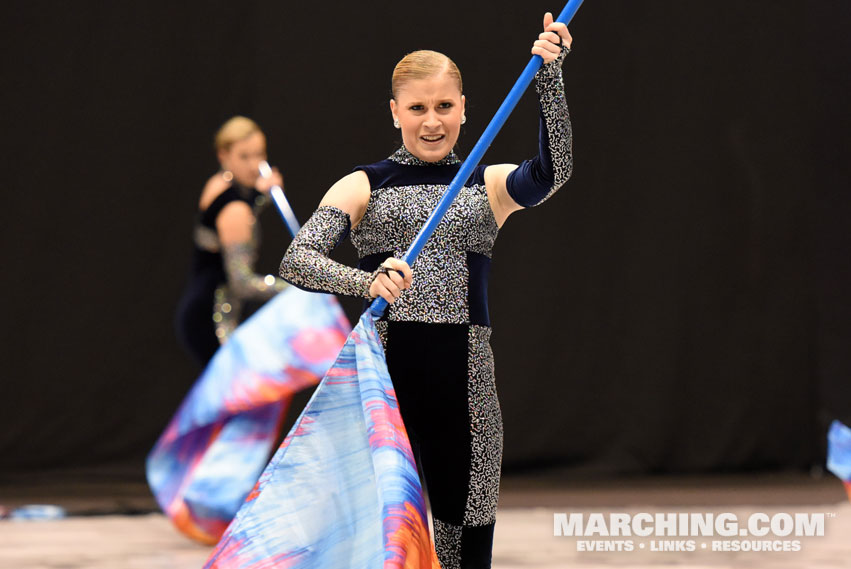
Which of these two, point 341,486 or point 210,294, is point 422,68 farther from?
point 210,294

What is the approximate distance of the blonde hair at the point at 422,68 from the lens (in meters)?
1.80

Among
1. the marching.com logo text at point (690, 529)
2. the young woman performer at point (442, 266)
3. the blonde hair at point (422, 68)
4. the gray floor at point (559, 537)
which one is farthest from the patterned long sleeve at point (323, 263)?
the marching.com logo text at point (690, 529)

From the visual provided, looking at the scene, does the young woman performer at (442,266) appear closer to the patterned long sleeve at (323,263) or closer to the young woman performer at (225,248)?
the patterned long sleeve at (323,263)

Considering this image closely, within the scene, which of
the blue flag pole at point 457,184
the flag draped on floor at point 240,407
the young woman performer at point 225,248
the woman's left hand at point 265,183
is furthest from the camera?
the woman's left hand at point 265,183

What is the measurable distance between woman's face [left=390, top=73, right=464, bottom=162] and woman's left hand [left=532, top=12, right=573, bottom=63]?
160 millimetres

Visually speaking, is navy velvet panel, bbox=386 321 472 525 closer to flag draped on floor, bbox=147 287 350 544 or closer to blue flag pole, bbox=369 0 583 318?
blue flag pole, bbox=369 0 583 318

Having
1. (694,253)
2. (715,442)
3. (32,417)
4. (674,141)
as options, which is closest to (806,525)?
(715,442)

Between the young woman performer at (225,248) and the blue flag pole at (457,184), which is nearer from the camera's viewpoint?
the blue flag pole at (457,184)

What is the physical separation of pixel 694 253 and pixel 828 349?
2.51 feet

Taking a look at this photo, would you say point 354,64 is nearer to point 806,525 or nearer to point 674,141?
point 674,141

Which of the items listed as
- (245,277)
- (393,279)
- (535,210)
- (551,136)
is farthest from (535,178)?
(535,210)

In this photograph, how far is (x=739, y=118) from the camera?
493cm

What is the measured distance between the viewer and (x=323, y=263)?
171 cm

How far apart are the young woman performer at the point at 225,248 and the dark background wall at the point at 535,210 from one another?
1.05m
